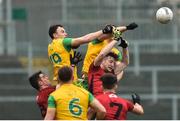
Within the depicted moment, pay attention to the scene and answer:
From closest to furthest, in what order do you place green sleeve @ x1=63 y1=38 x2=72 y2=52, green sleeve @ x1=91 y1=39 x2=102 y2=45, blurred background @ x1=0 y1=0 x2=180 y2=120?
green sleeve @ x1=63 y1=38 x2=72 y2=52 → green sleeve @ x1=91 y1=39 x2=102 y2=45 → blurred background @ x1=0 y1=0 x2=180 y2=120

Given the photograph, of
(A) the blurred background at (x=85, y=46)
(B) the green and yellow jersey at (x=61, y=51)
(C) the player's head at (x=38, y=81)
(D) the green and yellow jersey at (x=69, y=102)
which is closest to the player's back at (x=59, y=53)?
(B) the green and yellow jersey at (x=61, y=51)

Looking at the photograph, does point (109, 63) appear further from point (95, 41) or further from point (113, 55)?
point (95, 41)

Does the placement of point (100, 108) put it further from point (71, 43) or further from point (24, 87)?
point (24, 87)

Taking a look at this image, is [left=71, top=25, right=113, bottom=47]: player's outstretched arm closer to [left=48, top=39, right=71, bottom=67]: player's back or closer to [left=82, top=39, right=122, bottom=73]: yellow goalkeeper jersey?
[left=48, top=39, right=71, bottom=67]: player's back

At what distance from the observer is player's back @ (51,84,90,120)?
59.7ft

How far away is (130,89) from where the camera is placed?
31484mm

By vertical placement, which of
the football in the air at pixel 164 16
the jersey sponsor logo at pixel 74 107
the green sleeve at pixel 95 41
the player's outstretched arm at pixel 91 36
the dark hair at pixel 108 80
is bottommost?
the jersey sponsor logo at pixel 74 107

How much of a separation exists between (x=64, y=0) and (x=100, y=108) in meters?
17.4

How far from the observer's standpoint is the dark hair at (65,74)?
714 inches

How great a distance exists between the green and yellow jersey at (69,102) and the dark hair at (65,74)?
10 centimetres

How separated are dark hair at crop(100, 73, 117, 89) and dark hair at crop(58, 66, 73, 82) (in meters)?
0.87

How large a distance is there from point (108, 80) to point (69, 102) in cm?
98

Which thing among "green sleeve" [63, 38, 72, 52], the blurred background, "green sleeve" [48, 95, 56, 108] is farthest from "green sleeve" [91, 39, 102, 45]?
the blurred background

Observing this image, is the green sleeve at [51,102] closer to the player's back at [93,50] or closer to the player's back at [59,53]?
the player's back at [59,53]
